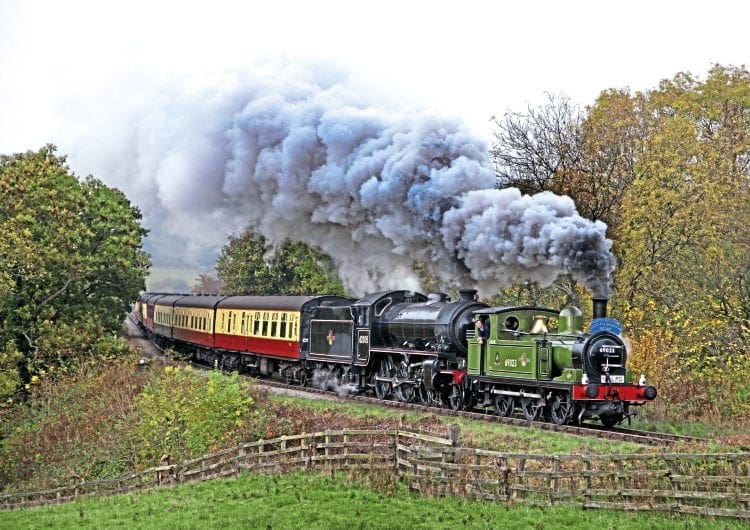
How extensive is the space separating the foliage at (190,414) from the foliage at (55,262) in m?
9.58

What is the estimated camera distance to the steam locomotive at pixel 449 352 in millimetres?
20969

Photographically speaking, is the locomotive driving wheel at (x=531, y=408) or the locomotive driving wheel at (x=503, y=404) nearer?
the locomotive driving wheel at (x=531, y=408)

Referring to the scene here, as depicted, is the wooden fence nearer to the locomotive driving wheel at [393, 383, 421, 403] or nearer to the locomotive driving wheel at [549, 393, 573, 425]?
the locomotive driving wheel at [549, 393, 573, 425]

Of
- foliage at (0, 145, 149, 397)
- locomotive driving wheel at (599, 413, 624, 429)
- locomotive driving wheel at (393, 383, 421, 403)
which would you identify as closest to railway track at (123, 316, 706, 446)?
locomotive driving wheel at (599, 413, 624, 429)

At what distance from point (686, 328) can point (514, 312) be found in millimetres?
6728

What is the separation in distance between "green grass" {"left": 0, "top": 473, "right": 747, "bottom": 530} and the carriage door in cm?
981

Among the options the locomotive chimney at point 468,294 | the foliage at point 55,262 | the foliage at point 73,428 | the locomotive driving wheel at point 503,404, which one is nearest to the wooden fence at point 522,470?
the locomotive driving wheel at point 503,404

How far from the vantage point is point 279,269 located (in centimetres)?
5766

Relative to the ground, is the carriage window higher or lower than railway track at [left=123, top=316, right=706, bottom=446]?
higher

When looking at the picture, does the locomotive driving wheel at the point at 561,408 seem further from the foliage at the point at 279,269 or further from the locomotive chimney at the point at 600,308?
the foliage at the point at 279,269

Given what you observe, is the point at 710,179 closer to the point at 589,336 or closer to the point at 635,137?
the point at 635,137

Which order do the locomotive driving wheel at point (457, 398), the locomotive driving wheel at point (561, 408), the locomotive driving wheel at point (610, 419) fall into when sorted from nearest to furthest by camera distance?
the locomotive driving wheel at point (561, 408) < the locomotive driving wheel at point (610, 419) < the locomotive driving wheel at point (457, 398)

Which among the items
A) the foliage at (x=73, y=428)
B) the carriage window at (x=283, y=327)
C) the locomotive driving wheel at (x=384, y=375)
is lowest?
the foliage at (x=73, y=428)

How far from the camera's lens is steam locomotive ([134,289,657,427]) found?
21.0 metres
